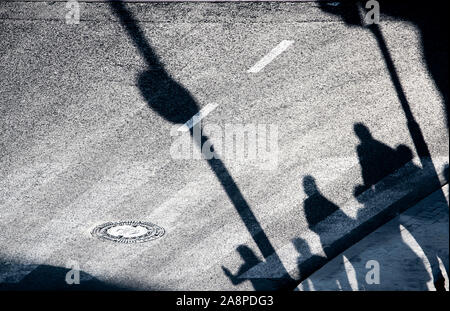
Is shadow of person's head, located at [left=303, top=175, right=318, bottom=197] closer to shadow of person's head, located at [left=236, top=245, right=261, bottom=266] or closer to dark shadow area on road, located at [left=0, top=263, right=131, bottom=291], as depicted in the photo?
shadow of person's head, located at [left=236, top=245, right=261, bottom=266]

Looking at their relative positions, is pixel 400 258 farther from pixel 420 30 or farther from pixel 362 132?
pixel 420 30

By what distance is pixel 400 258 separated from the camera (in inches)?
230

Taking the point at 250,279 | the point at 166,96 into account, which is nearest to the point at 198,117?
the point at 166,96

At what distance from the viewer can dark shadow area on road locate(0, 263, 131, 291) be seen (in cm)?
584

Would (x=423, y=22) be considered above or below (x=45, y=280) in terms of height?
above

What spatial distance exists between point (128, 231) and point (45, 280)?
212cm

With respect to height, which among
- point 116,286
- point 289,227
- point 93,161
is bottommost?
point 116,286

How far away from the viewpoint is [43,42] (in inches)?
182

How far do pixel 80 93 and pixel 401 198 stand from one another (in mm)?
5661

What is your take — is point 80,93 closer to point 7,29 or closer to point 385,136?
point 7,29

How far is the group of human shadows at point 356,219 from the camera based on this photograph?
5090mm

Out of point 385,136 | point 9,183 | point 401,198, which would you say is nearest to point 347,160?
point 385,136

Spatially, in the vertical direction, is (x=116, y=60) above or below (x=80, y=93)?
above

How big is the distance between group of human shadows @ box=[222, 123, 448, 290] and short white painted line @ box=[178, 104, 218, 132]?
6.40 ft
